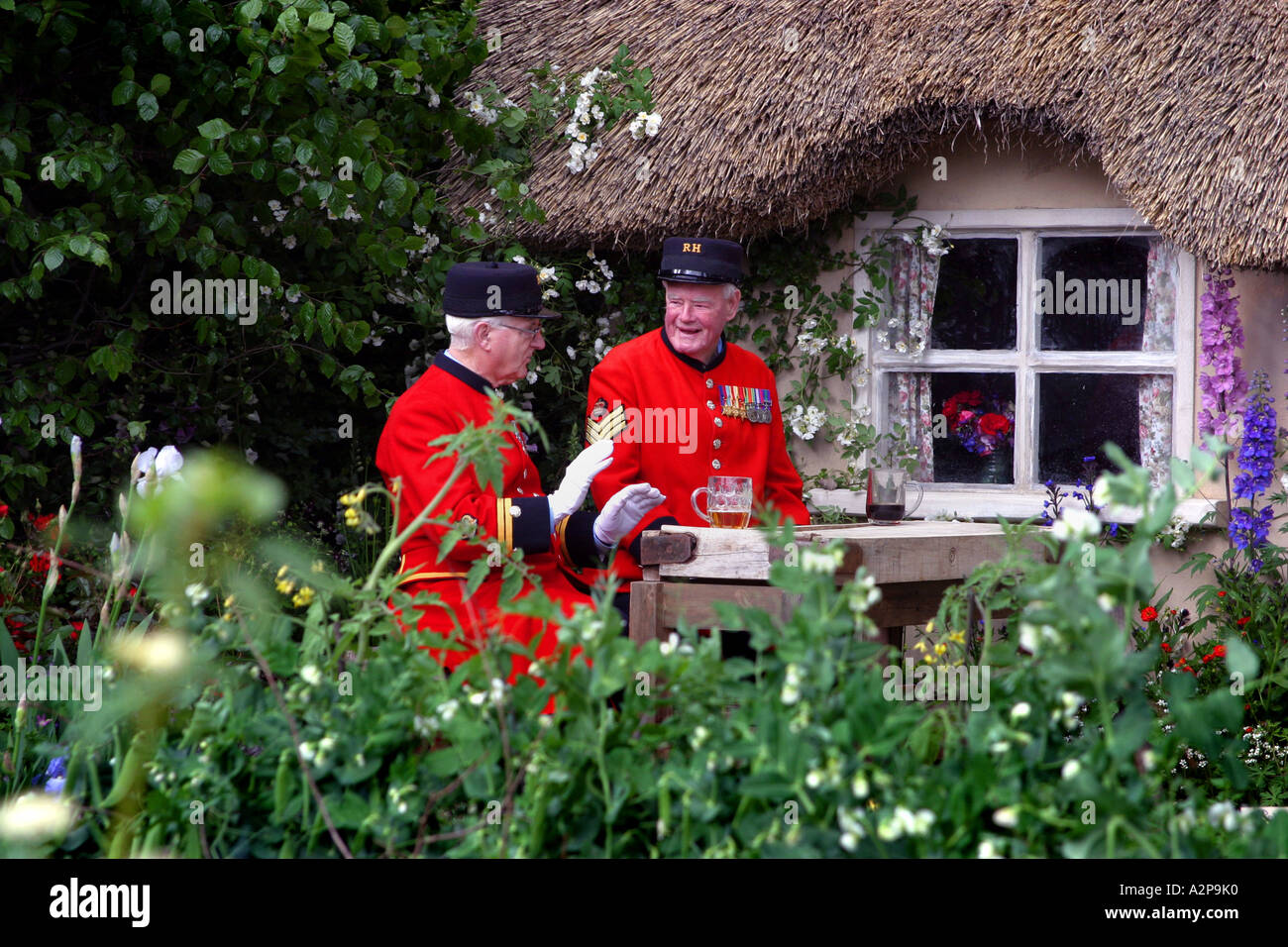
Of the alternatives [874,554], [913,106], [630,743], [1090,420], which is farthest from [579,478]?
[1090,420]

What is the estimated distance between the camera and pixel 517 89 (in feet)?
18.7

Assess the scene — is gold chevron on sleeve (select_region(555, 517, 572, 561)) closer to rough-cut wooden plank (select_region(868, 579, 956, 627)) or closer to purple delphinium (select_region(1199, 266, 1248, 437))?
rough-cut wooden plank (select_region(868, 579, 956, 627))

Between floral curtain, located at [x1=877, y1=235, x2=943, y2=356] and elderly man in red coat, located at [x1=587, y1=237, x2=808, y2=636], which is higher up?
floral curtain, located at [x1=877, y1=235, x2=943, y2=356]

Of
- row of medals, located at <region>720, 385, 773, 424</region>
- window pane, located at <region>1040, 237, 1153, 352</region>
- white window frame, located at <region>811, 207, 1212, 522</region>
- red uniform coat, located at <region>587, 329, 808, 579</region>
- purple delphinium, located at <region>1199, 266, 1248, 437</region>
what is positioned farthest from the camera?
window pane, located at <region>1040, 237, 1153, 352</region>

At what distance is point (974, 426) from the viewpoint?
5.37m

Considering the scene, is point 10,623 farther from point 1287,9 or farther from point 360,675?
point 1287,9

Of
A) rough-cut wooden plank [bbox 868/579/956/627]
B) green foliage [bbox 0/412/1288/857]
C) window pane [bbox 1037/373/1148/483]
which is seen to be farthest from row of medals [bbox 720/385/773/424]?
green foliage [bbox 0/412/1288/857]

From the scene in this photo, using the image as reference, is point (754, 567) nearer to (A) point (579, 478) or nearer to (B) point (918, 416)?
(A) point (579, 478)

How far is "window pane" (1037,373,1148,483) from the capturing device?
5125mm

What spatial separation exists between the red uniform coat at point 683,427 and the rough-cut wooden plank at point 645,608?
21.1 inches

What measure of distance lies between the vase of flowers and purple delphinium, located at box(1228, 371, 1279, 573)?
90 centimetres

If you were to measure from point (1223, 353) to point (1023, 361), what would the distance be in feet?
2.48

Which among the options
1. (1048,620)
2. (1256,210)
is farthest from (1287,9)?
(1048,620)
